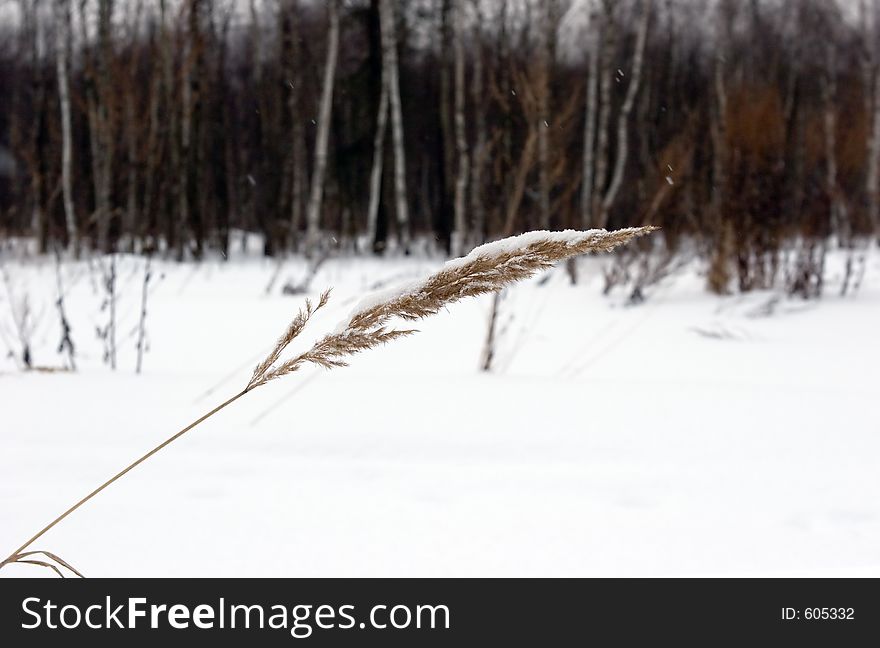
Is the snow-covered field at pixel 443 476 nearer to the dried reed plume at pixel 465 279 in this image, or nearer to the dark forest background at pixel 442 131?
the dried reed plume at pixel 465 279

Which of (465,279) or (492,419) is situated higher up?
(465,279)

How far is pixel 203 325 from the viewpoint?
5430mm

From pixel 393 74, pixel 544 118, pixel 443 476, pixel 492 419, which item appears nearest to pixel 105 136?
pixel 393 74

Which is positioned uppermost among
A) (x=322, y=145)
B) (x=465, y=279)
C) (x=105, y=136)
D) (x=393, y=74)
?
(x=393, y=74)

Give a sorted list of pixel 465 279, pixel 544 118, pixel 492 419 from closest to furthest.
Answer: pixel 465 279
pixel 492 419
pixel 544 118

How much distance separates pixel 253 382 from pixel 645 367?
3.53 meters

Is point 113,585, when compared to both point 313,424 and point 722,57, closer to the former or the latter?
point 313,424

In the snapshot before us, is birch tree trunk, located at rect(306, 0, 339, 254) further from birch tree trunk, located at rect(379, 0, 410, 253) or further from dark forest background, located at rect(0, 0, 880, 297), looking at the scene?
birch tree trunk, located at rect(379, 0, 410, 253)

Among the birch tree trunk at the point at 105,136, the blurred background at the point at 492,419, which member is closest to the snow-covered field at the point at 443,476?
the blurred background at the point at 492,419

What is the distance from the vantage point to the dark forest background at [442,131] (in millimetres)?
7043

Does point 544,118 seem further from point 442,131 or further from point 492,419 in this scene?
point 442,131

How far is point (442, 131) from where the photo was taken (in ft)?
59.0

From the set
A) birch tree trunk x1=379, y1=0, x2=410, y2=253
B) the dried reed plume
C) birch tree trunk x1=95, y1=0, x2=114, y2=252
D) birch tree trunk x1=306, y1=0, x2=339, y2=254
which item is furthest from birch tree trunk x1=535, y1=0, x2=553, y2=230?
birch tree trunk x1=95, y1=0, x2=114, y2=252

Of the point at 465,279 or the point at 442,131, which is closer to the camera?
the point at 465,279
